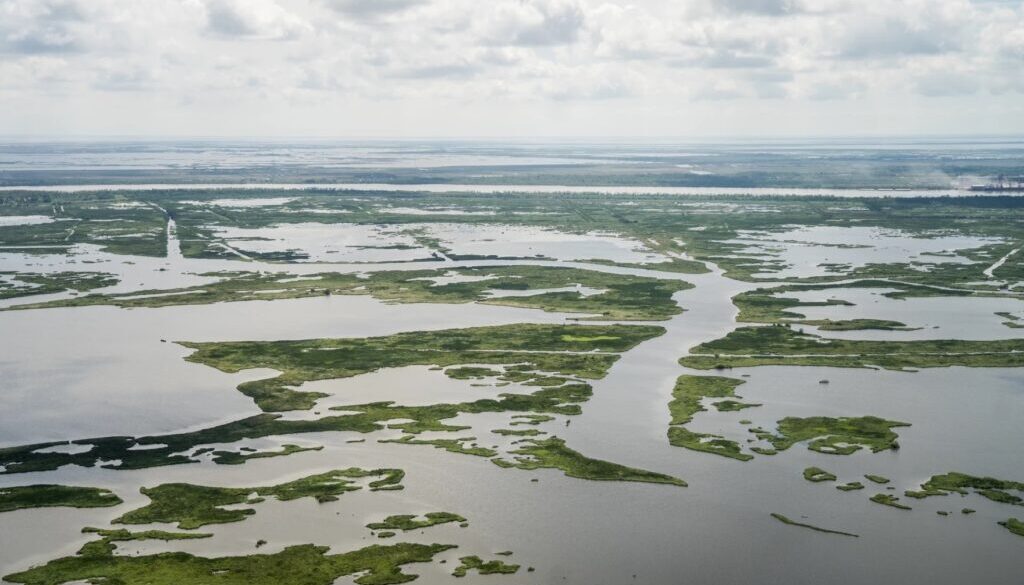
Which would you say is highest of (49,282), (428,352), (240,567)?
(428,352)

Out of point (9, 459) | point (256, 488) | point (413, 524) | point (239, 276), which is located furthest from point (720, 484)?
point (239, 276)

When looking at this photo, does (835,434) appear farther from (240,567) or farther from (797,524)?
(240,567)

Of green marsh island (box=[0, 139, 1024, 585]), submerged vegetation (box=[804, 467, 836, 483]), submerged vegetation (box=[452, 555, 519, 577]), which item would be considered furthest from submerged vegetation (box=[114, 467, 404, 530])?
submerged vegetation (box=[804, 467, 836, 483])

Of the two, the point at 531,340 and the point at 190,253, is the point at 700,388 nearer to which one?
the point at 531,340

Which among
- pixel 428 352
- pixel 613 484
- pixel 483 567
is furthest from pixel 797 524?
pixel 428 352

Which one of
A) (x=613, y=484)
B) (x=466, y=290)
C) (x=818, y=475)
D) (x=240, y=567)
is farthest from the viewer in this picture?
Result: (x=466, y=290)

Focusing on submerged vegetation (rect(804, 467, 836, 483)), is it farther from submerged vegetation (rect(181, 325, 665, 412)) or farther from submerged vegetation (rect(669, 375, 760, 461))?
submerged vegetation (rect(181, 325, 665, 412))

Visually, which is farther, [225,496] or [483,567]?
A: [225,496]

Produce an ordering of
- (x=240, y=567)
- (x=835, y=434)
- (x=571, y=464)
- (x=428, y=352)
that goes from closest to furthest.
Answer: (x=240, y=567), (x=571, y=464), (x=835, y=434), (x=428, y=352)

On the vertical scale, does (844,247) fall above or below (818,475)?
above

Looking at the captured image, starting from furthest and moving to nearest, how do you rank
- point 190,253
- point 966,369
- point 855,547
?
point 190,253, point 966,369, point 855,547

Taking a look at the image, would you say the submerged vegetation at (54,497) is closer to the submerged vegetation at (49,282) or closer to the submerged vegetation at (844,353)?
the submerged vegetation at (844,353)
